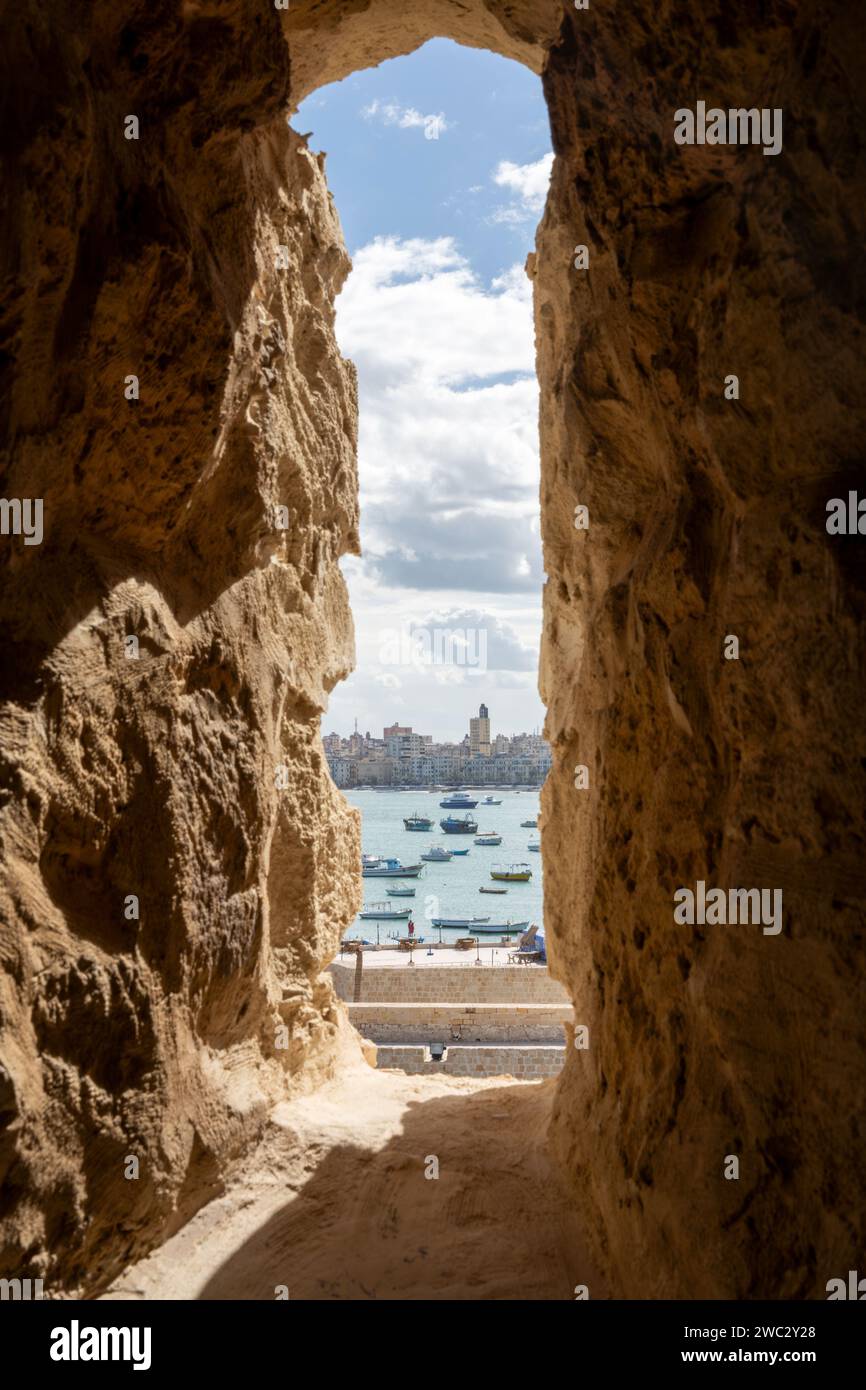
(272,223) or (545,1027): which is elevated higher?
(272,223)

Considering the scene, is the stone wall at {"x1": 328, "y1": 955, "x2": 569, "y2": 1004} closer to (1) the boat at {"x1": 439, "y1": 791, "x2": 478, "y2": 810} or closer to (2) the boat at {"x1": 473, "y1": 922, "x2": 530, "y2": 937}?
(2) the boat at {"x1": 473, "y1": 922, "x2": 530, "y2": 937}

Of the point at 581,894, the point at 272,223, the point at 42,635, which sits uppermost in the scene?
the point at 272,223

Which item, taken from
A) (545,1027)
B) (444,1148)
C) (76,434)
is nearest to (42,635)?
(76,434)

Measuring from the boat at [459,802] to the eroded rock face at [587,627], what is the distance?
85.1 metres

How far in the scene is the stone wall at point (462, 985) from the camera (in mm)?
14820

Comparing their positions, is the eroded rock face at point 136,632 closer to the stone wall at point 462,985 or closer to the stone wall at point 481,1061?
the stone wall at point 481,1061

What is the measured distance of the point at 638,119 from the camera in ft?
13.4

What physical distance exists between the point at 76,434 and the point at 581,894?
4576 mm

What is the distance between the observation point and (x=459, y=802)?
91562mm

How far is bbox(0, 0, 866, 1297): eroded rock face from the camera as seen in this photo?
3072 millimetres

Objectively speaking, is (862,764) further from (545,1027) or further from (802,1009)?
(545,1027)

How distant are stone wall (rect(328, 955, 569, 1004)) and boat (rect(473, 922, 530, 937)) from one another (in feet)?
61.1

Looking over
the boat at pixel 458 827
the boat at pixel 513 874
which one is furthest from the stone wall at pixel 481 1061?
the boat at pixel 458 827

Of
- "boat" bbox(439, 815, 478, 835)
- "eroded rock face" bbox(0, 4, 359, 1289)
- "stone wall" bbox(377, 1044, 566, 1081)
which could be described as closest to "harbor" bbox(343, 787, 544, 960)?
"boat" bbox(439, 815, 478, 835)
